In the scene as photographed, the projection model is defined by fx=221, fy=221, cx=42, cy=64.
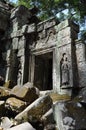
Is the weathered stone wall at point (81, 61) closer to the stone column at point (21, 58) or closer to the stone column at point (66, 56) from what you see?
the stone column at point (66, 56)

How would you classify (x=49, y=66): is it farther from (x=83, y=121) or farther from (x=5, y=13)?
(x=83, y=121)

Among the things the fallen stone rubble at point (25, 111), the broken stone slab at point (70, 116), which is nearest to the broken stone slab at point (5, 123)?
the fallen stone rubble at point (25, 111)

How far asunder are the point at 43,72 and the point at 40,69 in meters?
0.27

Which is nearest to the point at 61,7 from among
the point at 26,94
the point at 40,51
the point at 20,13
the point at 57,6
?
the point at 57,6

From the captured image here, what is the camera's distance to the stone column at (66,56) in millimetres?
6781

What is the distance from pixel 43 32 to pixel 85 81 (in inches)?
111

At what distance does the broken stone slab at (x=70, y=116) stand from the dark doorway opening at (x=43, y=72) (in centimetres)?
402

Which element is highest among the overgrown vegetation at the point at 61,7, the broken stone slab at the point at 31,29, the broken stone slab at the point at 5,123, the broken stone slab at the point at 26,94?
the overgrown vegetation at the point at 61,7

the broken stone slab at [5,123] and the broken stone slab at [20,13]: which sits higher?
the broken stone slab at [20,13]

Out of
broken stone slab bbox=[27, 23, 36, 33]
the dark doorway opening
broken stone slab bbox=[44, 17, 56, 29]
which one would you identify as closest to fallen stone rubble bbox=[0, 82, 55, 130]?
the dark doorway opening

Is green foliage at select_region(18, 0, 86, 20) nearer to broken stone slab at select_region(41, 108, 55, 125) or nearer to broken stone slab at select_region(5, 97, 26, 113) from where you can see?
broken stone slab at select_region(5, 97, 26, 113)

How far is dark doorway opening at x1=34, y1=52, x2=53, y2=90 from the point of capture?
8383 millimetres

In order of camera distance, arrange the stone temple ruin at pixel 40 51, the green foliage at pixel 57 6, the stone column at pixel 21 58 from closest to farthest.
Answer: the stone temple ruin at pixel 40 51
the stone column at pixel 21 58
the green foliage at pixel 57 6

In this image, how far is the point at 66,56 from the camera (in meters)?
7.13
